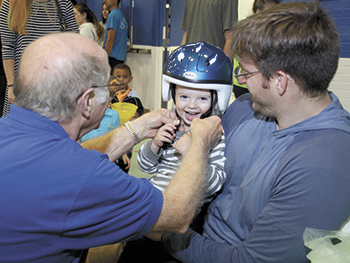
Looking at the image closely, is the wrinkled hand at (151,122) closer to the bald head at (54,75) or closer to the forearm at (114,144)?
the forearm at (114,144)

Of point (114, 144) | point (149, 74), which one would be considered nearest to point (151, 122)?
point (114, 144)

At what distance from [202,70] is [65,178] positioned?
1164 mm

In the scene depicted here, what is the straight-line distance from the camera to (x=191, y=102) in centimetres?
213

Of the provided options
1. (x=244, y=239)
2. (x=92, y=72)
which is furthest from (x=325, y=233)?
(x=92, y=72)

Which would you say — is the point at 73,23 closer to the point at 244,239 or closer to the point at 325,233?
the point at 244,239

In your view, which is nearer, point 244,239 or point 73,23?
point 244,239

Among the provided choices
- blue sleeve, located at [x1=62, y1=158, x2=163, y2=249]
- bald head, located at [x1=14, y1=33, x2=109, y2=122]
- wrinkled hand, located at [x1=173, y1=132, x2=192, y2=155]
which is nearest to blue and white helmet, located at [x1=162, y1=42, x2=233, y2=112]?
wrinkled hand, located at [x1=173, y1=132, x2=192, y2=155]

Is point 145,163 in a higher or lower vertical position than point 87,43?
lower

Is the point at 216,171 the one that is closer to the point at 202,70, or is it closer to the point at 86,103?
the point at 202,70

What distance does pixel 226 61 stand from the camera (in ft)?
6.83

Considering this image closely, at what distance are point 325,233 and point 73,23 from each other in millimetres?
3170

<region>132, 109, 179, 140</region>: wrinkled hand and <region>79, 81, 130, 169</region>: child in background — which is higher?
<region>132, 109, 179, 140</region>: wrinkled hand

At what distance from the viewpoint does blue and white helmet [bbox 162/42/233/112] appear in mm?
1980

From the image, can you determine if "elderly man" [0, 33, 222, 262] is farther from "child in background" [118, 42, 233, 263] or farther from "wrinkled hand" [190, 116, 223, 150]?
"child in background" [118, 42, 233, 263]
